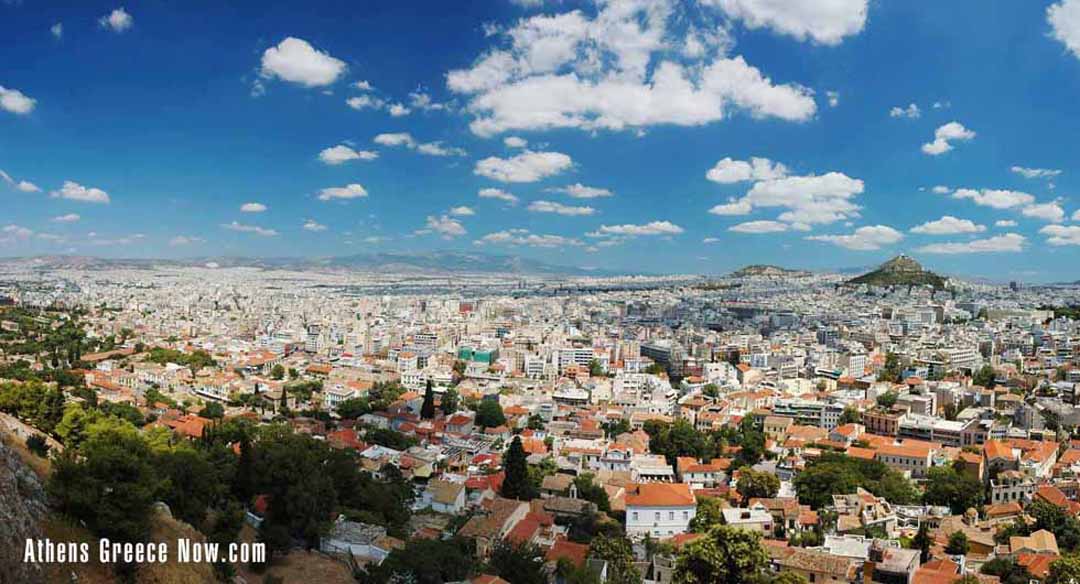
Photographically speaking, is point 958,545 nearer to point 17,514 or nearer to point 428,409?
point 17,514

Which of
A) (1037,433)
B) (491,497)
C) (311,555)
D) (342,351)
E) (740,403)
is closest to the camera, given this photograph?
(311,555)

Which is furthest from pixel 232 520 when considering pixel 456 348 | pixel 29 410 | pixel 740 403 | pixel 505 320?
pixel 505 320

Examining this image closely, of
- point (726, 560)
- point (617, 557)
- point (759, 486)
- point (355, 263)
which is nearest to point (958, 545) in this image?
point (759, 486)

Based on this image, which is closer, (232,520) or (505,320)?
(232,520)

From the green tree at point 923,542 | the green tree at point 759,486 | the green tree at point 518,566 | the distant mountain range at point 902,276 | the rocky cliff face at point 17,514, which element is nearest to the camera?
the rocky cliff face at point 17,514

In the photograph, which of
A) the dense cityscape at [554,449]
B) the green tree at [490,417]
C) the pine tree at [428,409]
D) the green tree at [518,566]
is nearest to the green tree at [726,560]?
the dense cityscape at [554,449]

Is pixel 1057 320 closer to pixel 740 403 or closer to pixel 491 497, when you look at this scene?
pixel 740 403

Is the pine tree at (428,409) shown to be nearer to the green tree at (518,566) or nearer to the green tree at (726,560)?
the green tree at (518,566)
